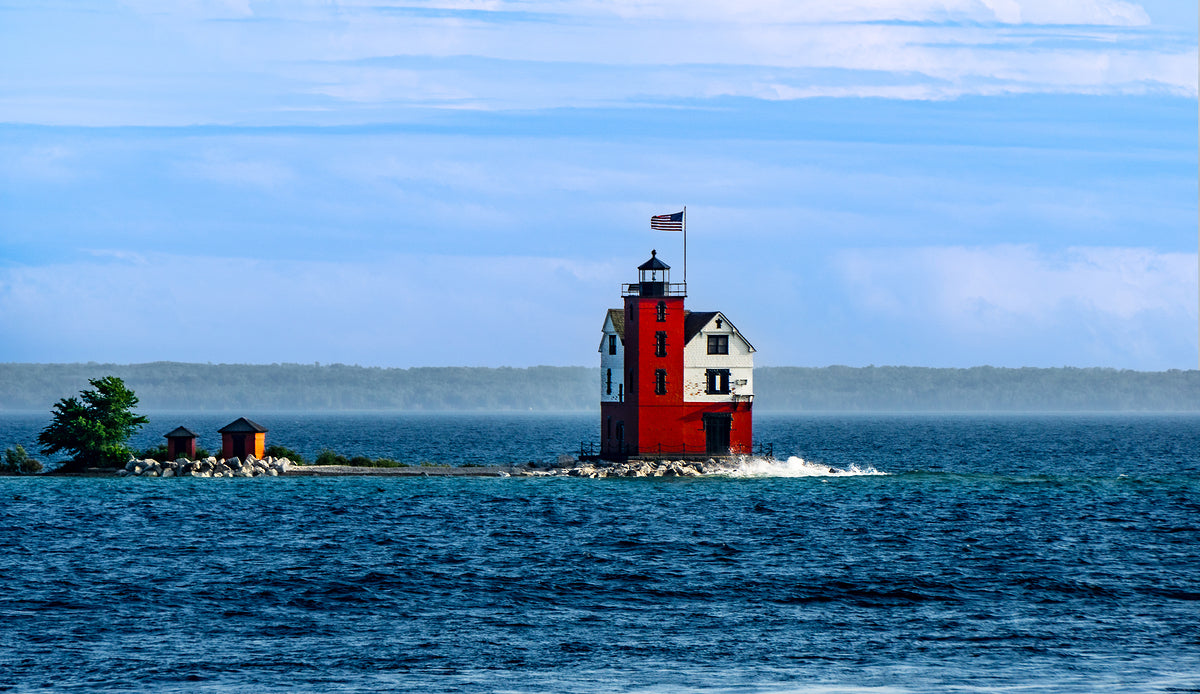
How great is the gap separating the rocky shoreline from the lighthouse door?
0.78m

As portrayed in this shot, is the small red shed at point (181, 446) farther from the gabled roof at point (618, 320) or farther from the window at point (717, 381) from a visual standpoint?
the window at point (717, 381)

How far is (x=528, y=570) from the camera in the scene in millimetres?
41625

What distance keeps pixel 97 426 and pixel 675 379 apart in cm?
3532

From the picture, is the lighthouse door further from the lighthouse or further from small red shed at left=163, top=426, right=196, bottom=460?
small red shed at left=163, top=426, right=196, bottom=460

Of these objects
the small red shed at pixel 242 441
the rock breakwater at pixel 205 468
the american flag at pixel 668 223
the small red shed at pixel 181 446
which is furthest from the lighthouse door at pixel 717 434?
the small red shed at pixel 181 446

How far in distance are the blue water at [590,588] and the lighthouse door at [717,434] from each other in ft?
18.6

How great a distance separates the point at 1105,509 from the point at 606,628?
40.4m

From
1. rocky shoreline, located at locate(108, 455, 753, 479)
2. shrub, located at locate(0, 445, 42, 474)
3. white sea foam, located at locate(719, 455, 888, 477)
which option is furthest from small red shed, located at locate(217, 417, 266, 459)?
white sea foam, located at locate(719, 455, 888, 477)

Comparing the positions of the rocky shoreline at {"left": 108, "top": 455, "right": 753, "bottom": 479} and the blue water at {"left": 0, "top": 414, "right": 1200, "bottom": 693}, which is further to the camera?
the rocky shoreline at {"left": 108, "top": 455, "right": 753, "bottom": 479}

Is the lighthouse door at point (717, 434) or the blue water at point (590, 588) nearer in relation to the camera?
the blue water at point (590, 588)

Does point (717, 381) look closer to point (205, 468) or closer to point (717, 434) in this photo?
point (717, 434)

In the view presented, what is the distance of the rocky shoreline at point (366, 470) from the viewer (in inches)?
2923

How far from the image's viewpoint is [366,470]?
76.4 meters

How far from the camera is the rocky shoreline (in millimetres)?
74250
